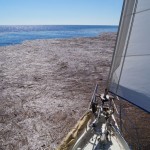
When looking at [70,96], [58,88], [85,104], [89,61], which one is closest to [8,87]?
[58,88]

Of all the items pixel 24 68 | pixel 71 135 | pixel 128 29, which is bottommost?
pixel 24 68

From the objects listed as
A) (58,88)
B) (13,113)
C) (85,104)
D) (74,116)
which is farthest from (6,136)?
(58,88)

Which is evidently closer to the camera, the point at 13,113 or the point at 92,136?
the point at 92,136

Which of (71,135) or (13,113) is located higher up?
Answer: (71,135)

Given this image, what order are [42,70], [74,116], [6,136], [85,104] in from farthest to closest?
[42,70], [85,104], [74,116], [6,136]

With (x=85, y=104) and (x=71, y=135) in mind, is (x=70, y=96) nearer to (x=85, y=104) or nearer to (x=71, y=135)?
(x=85, y=104)

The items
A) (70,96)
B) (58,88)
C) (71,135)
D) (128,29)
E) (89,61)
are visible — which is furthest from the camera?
(89,61)
